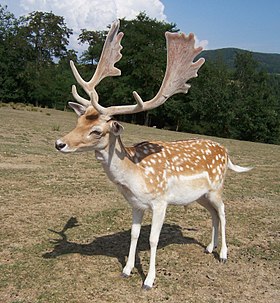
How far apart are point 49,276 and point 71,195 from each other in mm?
3412

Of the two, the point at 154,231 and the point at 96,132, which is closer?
the point at 96,132

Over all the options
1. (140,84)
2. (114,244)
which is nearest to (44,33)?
(140,84)

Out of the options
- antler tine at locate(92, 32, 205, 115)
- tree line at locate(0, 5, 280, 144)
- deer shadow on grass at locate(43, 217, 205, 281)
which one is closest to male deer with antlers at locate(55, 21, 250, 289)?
antler tine at locate(92, 32, 205, 115)

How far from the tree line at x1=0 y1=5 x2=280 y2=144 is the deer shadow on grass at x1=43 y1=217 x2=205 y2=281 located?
32.7 m

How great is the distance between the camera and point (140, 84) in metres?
40.4

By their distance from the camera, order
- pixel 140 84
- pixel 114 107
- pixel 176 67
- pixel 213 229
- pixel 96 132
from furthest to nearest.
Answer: pixel 140 84
pixel 213 229
pixel 176 67
pixel 114 107
pixel 96 132

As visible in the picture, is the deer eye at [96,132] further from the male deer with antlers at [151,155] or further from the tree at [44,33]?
the tree at [44,33]

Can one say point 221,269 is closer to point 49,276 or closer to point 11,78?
point 49,276

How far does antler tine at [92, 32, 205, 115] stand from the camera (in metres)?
4.22

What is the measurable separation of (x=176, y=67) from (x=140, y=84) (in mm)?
36570

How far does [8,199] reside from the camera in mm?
7312

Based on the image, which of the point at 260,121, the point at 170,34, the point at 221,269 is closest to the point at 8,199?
the point at 221,269

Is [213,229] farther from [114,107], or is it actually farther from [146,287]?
[114,107]

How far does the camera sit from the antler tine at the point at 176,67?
4.22 metres
